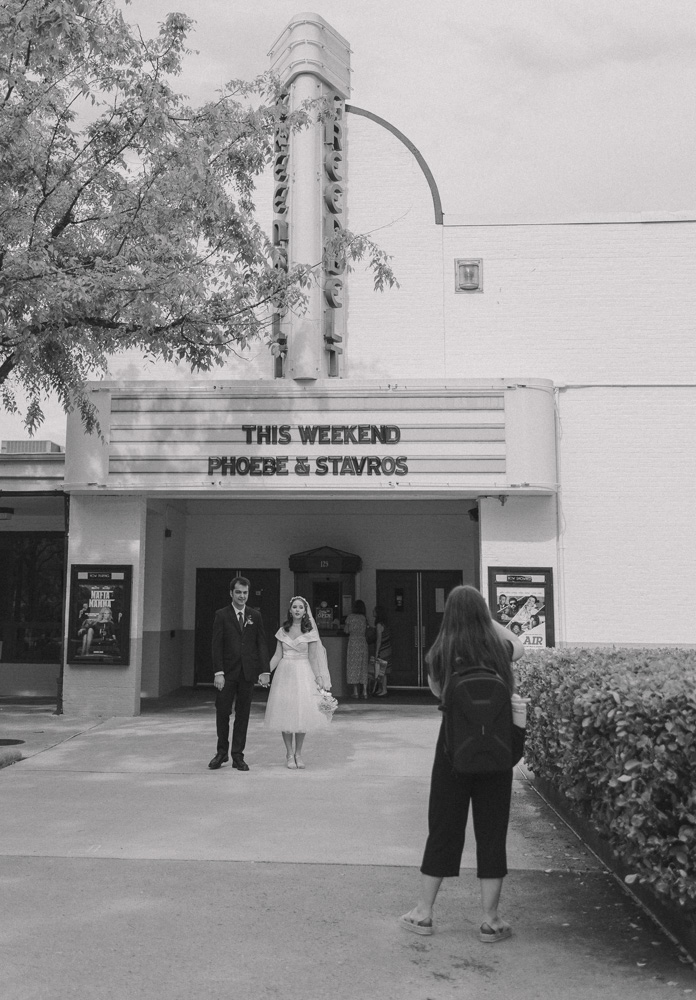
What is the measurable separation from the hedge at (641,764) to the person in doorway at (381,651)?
11593 millimetres

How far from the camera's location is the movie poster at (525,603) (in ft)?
42.4

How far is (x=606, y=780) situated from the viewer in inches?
187

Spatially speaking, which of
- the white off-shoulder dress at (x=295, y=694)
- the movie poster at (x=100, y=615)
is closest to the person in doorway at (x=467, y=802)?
the white off-shoulder dress at (x=295, y=694)

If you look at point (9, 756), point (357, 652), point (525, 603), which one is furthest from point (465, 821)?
point (357, 652)

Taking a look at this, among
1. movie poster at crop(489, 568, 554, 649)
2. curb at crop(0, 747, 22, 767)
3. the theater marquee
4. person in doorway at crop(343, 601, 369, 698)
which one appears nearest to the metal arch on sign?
the theater marquee

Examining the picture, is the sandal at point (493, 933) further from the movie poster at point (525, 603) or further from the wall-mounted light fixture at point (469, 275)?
the wall-mounted light fixture at point (469, 275)

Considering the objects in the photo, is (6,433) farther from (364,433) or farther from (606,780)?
(606,780)

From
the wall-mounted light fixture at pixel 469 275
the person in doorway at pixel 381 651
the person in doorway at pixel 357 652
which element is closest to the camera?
the wall-mounted light fixture at pixel 469 275

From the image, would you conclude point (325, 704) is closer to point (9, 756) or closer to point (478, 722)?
point (9, 756)

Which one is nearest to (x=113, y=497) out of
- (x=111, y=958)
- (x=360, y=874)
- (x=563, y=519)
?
(x=563, y=519)

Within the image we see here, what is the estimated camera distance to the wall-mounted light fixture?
1406 cm

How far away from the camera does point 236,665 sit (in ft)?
30.2

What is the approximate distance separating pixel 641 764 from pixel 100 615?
407 inches

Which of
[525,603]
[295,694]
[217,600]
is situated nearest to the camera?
[295,694]
